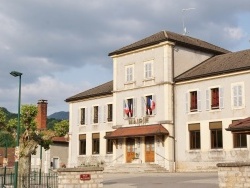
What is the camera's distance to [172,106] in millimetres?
37438

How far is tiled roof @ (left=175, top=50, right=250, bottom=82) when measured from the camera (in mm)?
34353

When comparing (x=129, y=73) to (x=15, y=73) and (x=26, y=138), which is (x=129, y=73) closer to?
(x=26, y=138)

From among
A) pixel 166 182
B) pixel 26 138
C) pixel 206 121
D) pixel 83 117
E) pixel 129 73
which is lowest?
pixel 166 182

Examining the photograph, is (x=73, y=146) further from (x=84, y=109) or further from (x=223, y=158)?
(x=223, y=158)

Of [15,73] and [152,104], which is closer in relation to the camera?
[15,73]

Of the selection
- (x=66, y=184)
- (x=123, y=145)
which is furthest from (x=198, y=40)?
(x=66, y=184)

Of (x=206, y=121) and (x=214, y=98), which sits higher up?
(x=214, y=98)

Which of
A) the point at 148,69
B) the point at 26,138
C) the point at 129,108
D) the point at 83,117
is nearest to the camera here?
the point at 26,138

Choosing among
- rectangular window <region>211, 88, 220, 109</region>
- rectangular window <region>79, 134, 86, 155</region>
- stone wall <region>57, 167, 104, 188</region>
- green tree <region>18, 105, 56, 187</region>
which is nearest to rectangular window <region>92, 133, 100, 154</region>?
rectangular window <region>79, 134, 86, 155</region>

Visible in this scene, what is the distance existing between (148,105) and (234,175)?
22636mm

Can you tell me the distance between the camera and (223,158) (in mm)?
33812

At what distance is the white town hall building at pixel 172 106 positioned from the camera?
34188 mm

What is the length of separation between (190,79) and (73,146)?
51.7ft

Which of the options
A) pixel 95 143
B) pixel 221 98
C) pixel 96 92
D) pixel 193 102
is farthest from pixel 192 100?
pixel 95 143
